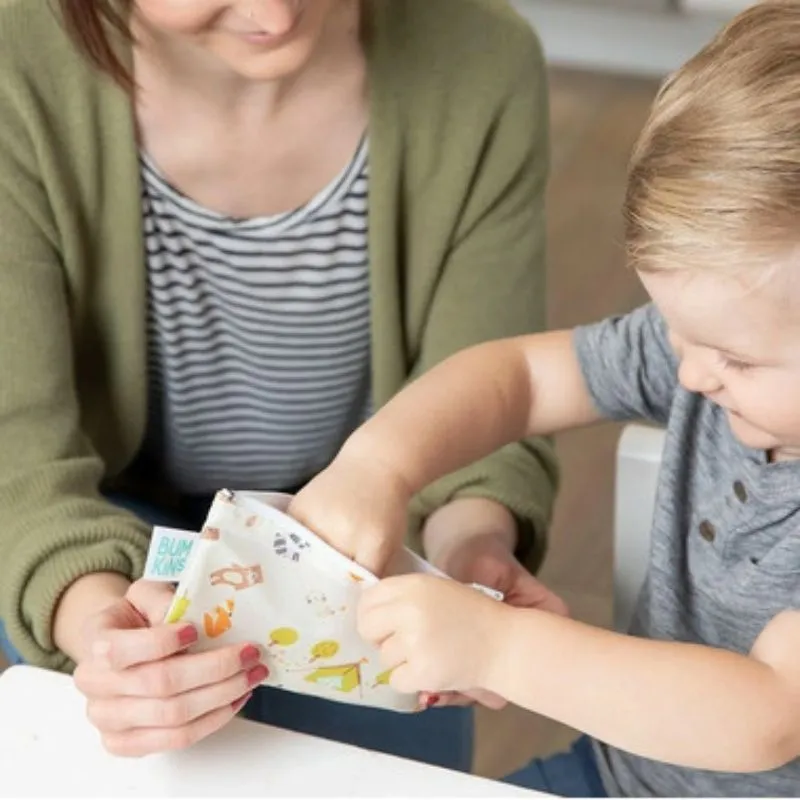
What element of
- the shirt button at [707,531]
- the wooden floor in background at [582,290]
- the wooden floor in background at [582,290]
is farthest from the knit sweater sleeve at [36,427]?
the wooden floor in background at [582,290]

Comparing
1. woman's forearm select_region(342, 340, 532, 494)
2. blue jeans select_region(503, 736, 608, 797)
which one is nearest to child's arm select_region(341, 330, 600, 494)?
woman's forearm select_region(342, 340, 532, 494)

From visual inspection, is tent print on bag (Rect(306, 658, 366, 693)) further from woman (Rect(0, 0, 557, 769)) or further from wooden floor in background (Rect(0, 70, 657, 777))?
wooden floor in background (Rect(0, 70, 657, 777))

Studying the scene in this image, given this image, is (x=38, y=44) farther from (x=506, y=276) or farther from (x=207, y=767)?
(x=207, y=767)

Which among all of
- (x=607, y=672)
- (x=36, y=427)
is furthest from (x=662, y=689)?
(x=36, y=427)

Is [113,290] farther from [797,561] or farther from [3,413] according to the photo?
[797,561]

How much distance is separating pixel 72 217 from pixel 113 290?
0.06 metres

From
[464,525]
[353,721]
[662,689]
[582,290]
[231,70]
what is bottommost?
[582,290]

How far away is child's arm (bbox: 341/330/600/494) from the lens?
0.77 m

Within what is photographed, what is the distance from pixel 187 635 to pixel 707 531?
305mm

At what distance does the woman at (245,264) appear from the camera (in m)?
0.87

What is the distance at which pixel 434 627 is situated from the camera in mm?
647

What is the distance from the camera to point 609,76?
8.41 ft

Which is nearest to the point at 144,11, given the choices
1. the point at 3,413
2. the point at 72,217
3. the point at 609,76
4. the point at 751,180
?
the point at 72,217

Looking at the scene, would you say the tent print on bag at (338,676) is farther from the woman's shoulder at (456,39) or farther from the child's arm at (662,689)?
the woman's shoulder at (456,39)
